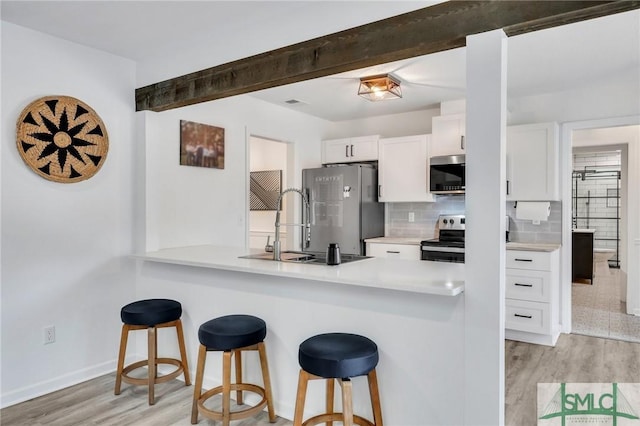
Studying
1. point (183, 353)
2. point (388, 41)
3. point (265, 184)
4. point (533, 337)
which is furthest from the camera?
point (265, 184)

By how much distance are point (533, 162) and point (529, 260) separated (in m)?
0.99

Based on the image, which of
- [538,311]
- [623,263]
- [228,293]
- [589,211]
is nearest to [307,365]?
[228,293]

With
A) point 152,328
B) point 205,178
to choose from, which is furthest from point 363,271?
point 205,178

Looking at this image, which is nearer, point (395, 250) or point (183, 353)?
point (183, 353)

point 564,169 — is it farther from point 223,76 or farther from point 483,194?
point 223,76

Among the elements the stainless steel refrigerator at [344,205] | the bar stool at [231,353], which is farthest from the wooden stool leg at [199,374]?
the stainless steel refrigerator at [344,205]

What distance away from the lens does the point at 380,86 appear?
11.9ft

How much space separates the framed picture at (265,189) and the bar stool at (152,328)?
286cm

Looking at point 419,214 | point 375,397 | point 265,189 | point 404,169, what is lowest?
point 375,397

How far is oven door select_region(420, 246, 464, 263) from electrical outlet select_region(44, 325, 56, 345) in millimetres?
3244

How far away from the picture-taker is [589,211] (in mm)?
9625

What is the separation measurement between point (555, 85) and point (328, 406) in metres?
3.56

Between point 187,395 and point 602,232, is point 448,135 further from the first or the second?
point 602,232

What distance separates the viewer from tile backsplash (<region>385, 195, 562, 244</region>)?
4219mm
